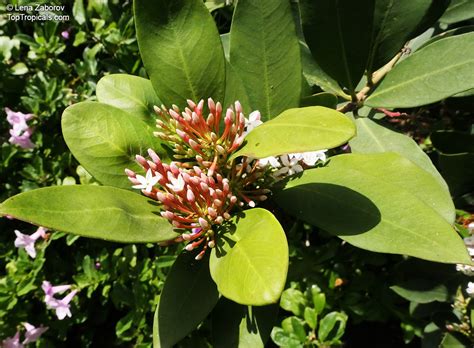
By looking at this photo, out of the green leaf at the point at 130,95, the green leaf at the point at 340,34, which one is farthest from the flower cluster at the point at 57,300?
the green leaf at the point at 340,34

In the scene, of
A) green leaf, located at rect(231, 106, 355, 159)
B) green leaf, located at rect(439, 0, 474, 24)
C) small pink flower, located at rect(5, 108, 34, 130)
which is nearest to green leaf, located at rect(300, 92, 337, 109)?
green leaf, located at rect(231, 106, 355, 159)

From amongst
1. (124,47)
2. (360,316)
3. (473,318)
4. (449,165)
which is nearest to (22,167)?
(124,47)

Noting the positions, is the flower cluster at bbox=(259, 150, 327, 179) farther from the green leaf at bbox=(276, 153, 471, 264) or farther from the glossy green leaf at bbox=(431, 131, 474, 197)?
the glossy green leaf at bbox=(431, 131, 474, 197)

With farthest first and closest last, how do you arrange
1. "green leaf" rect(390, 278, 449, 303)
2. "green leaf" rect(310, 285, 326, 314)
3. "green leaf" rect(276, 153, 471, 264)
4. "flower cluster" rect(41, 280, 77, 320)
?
"flower cluster" rect(41, 280, 77, 320) < "green leaf" rect(310, 285, 326, 314) < "green leaf" rect(390, 278, 449, 303) < "green leaf" rect(276, 153, 471, 264)

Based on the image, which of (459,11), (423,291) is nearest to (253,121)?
(459,11)

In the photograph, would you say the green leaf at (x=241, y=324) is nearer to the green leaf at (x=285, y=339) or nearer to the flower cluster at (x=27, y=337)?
the green leaf at (x=285, y=339)
